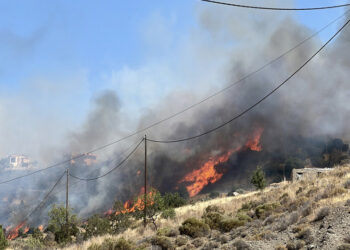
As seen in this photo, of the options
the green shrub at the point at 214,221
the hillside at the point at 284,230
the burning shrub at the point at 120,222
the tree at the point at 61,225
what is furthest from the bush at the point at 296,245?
the tree at the point at 61,225

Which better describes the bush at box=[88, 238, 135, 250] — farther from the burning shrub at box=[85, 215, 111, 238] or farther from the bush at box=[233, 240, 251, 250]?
the burning shrub at box=[85, 215, 111, 238]

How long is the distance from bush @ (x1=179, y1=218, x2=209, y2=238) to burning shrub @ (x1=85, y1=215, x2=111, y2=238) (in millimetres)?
14170

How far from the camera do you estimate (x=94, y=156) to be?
433 feet

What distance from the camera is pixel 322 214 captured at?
16.3 meters

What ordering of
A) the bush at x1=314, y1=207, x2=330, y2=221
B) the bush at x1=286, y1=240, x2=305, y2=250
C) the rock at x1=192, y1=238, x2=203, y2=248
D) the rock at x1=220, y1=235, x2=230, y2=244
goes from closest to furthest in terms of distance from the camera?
the bush at x1=286, y1=240, x2=305, y2=250 < the bush at x1=314, y1=207, x2=330, y2=221 < the rock at x1=220, y1=235, x2=230, y2=244 < the rock at x1=192, y1=238, x2=203, y2=248

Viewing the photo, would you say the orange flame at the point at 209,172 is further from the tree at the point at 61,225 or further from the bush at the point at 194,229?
the bush at the point at 194,229

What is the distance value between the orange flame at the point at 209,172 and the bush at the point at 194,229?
5593cm

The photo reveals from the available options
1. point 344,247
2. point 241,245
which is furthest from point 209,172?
point 344,247

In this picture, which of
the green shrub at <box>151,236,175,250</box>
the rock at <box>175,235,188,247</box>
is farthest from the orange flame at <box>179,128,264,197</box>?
the rock at <box>175,235,188,247</box>

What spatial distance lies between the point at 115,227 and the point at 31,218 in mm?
62007

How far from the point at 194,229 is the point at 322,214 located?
8786 mm

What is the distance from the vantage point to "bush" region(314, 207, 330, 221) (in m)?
16.3

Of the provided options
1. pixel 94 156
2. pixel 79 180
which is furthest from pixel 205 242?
pixel 94 156

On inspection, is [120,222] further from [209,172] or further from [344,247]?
[209,172]
